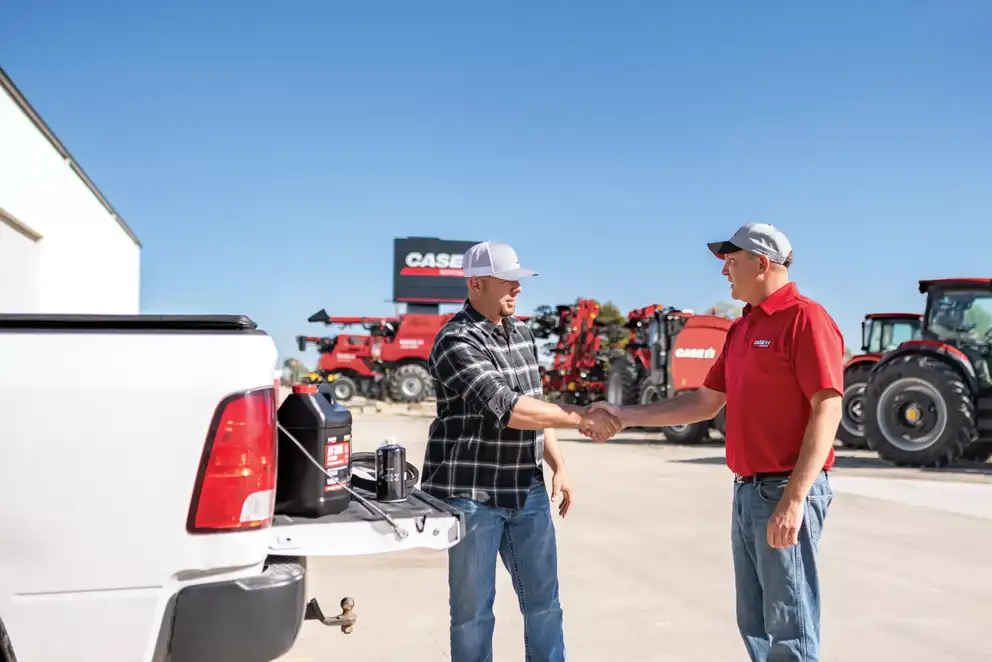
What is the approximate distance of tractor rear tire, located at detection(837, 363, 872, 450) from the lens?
597 inches

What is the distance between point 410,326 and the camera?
3347 centimetres

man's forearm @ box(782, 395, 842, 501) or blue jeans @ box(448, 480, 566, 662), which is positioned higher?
man's forearm @ box(782, 395, 842, 501)

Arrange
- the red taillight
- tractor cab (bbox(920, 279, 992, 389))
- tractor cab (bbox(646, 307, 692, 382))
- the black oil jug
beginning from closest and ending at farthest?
1. the red taillight
2. the black oil jug
3. tractor cab (bbox(920, 279, 992, 389))
4. tractor cab (bbox(646, 307, 692, 382))

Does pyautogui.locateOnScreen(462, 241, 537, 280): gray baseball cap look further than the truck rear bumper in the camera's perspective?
Yes

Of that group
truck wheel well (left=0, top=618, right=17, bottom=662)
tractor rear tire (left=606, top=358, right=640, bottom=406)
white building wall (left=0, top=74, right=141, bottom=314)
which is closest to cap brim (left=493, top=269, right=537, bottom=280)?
truck wheel well (left=0, top=618, right=17, bottom=662)

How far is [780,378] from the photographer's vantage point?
3.38 m

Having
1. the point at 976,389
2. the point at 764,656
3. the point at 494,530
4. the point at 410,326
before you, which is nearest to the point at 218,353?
the point at 494,530

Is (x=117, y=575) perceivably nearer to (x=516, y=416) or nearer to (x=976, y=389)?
(x=516, y=416)

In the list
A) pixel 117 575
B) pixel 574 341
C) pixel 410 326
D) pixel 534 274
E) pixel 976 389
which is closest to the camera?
pixel 117 575

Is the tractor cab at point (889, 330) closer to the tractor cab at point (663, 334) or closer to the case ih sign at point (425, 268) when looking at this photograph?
the tractor cab at point (663, 334)

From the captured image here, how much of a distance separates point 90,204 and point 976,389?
61.4 ft

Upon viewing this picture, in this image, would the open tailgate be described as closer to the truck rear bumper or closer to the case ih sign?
the truck rear bumper

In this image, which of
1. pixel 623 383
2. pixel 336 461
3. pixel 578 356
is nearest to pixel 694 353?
pixel 623 383

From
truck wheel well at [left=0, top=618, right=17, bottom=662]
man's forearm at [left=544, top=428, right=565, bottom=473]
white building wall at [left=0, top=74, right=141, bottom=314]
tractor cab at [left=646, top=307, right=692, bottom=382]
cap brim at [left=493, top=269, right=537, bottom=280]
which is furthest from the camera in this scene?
tractor cab at [left=646, top=307, right=692, bottom=382]
